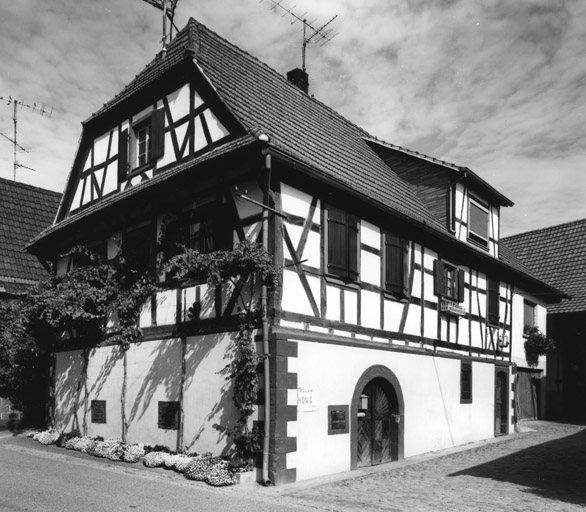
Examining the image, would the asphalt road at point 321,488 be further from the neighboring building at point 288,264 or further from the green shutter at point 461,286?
the green shutter at point 461,286

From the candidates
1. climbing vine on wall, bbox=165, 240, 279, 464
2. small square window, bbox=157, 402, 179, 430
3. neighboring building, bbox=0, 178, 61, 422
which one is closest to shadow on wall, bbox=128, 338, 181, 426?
small square window, bbox=157, 402, 179, 430

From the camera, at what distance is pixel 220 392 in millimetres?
11812

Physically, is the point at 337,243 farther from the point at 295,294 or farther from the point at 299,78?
the point at 299,78

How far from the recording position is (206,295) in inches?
499

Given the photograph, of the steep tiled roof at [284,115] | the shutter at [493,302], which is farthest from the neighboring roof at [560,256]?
the steep tiled roof at [284,115]

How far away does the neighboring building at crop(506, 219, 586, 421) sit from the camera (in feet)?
85.1

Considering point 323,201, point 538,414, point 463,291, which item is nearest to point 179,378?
point 323,201

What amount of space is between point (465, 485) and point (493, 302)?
34.1 ft

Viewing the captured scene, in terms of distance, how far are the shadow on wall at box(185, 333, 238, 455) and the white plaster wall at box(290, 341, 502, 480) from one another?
1.22m

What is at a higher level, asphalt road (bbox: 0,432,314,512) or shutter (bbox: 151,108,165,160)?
shutter (bbox: 151,108,165,160)

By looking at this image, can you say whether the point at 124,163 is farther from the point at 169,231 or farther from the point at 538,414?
the point at 538,414

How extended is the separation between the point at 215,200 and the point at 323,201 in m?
2.12

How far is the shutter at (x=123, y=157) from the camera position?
1571 centimetres

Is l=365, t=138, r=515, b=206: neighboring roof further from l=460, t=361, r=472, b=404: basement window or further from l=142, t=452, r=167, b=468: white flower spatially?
l=142, t=452, r=167, b=468: white flower
